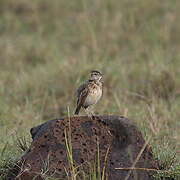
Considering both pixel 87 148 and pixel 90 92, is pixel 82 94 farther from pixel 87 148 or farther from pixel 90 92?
pixel 87 148

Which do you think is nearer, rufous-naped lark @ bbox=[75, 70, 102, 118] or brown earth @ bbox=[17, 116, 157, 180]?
brown earth @ bbox=[17, 116, 157, 180]

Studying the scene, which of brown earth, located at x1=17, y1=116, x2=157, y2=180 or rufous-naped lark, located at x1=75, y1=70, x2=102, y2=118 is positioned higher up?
rufous-naped lark, located at x1=75, y1=70, x2=102, y2=118

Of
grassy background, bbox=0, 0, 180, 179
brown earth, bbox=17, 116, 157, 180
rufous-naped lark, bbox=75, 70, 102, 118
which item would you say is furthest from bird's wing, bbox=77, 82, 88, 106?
grassy background, bbox=0, 0, 180, 179

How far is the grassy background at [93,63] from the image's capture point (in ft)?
20.7

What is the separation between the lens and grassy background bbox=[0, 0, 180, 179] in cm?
631

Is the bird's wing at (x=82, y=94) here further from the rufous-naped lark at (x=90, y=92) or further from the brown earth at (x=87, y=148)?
the brown earth at (x=87, y=148)

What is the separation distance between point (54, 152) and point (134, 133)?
0.81 m

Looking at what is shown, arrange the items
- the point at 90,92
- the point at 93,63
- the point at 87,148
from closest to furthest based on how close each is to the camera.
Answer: the point at 87,148 → the point at 90,92 → the point at 93,63

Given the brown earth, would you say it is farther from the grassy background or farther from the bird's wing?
the bird's wing

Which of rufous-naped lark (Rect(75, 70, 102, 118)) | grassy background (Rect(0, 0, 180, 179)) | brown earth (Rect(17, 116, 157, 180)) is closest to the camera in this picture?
brown earth (Rect(17, 116, 157, 180))

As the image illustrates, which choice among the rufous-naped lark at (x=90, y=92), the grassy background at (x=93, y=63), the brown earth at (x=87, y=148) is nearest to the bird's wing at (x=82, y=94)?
the rufous-naped lark at (x=90, y=92)

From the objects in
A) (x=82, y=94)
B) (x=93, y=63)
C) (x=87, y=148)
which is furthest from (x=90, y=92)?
(x=93, y=63)

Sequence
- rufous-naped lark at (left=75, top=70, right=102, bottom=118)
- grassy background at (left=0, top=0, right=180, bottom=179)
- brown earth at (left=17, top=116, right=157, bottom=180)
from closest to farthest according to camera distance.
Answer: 1. brown earth at (left=17, top=116, right=157, bottom=180)
2. rufous-naped lark at (left=75, top=70, right=102, bottom=118)
3. grassy background at (left=0, top=0, right=180, bottom=179)

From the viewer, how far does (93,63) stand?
8352mm
